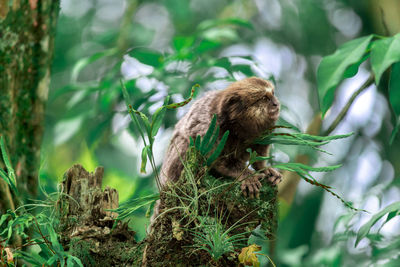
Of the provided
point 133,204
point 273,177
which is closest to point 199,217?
point 133,204

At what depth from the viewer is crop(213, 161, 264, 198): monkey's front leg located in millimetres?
1605

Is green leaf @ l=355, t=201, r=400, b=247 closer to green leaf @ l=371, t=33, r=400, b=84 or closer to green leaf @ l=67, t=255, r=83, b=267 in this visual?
green leaf @ l=371, t=33, r=400, b=84

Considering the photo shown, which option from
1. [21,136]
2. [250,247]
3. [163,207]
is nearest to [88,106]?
[21,136]

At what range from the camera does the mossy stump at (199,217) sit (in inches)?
58.6

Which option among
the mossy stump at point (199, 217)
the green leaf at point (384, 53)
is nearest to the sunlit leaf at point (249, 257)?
the mossy stump at point (199, 217)

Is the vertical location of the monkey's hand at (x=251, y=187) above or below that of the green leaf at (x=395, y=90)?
below

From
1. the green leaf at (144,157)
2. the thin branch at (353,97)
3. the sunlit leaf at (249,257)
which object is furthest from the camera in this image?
the thin branch at (353,97)

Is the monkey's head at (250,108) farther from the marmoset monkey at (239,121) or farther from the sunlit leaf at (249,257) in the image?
the sunlit leaf at (249,257)

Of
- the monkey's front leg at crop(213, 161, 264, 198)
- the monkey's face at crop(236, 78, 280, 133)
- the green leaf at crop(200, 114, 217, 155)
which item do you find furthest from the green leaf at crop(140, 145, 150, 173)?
the monkey's face at crop(236, 78, 280, 133)

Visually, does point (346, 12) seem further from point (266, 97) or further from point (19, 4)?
point (19, 4)

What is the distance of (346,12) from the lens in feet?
14.8

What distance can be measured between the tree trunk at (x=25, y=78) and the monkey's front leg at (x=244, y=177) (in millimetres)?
988

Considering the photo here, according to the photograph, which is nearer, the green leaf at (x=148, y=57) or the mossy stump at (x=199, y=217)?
the mossy stump at (x=199, y=217)

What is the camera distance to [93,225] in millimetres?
1697
